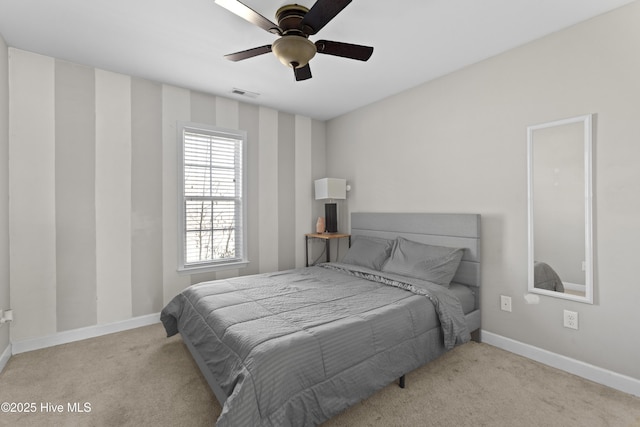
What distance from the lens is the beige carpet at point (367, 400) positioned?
1.73m

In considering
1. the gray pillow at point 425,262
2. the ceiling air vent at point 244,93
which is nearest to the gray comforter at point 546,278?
the gray pillow at point 425,262

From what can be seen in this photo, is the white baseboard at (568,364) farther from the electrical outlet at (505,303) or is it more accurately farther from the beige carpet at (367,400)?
the electrical outlet at (505,303)

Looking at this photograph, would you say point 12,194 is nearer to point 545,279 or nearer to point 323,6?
point 323,6

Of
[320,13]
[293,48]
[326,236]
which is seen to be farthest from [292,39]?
[326,236]

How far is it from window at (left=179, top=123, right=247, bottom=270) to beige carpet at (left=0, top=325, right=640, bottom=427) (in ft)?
4.10

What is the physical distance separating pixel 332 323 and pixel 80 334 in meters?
2.62

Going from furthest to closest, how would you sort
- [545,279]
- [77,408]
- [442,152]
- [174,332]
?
[442,152] → [174,332] → [545,279] → [77,408]

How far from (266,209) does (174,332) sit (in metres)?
1.85

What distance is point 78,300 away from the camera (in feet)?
9.14

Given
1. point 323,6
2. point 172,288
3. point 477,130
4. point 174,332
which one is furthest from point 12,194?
point 477,130

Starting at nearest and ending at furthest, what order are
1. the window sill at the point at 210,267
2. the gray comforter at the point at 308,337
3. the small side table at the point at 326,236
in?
the gray comforter at the point at 308,337 → the window sill at the point at 210,267 → the small side table at the point at 326,236

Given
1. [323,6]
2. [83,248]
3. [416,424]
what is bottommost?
[416,424]

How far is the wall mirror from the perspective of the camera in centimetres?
215

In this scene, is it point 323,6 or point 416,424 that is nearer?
point 323,6
